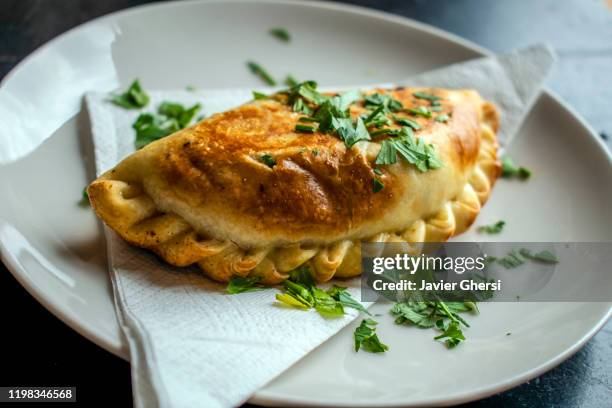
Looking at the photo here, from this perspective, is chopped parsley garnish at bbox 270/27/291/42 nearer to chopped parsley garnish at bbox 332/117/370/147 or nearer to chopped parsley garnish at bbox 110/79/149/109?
chopped parsley garnish at bbox 110/79/149/109

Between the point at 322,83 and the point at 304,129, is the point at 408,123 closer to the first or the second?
the point at 304,129

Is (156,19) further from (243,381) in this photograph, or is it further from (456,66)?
(243,381)

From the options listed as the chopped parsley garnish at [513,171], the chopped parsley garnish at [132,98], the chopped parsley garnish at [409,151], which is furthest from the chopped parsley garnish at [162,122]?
the chopped parsley garnish at [513,171]

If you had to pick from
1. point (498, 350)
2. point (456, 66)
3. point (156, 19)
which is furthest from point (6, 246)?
point (456, 66)

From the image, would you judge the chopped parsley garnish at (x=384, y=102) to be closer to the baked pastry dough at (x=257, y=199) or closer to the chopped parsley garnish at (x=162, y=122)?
the baked pastry dough at (x=257, y=199)

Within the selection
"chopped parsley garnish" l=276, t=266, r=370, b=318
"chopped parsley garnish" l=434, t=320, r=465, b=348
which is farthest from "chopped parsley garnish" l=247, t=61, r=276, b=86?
"chopped parsley garnish" l=434, t=320, r=465, b=348
